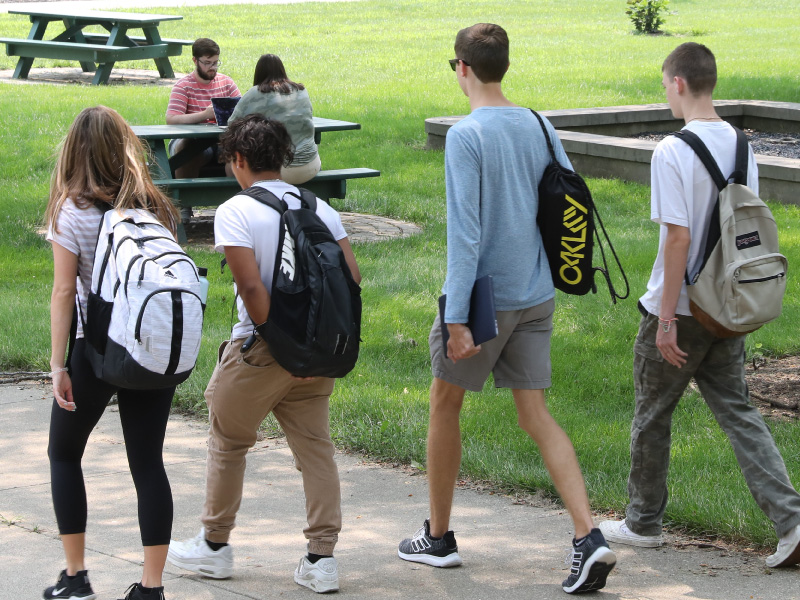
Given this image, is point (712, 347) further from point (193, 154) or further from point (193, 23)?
point (193, 23)

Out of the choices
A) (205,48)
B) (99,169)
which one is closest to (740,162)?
(99,169)

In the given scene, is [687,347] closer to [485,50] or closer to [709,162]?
[709,162]

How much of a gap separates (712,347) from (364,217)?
668 centimetres

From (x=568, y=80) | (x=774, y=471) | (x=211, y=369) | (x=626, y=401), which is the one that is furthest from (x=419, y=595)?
(x=568, y=80)

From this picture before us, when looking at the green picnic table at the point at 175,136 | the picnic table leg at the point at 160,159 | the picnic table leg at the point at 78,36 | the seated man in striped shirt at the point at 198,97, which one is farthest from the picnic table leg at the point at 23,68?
the picnic table leg at the point at 160,159

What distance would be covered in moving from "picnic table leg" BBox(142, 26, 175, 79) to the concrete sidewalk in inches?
627

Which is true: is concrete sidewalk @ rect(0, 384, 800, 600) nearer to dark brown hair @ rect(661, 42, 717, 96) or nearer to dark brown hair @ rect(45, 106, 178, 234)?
dark brown hair @ rect(45, 106, 178, 234)

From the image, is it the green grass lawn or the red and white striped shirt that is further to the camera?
the red and white striped shirt

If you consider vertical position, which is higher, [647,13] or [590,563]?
[647,13]

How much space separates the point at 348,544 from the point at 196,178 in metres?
5.96

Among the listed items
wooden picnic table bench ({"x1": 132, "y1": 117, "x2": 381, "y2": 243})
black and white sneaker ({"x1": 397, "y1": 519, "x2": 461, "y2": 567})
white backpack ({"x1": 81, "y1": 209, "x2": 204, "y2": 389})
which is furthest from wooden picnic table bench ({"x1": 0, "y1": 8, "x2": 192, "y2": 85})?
white backpack ({"x1": 81, "y1": 209, "x2": 204, "y2": 389})

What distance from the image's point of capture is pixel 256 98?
26.9 ft

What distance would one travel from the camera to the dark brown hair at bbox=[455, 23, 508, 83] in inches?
A: 141

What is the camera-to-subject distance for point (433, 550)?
12.7 ft
